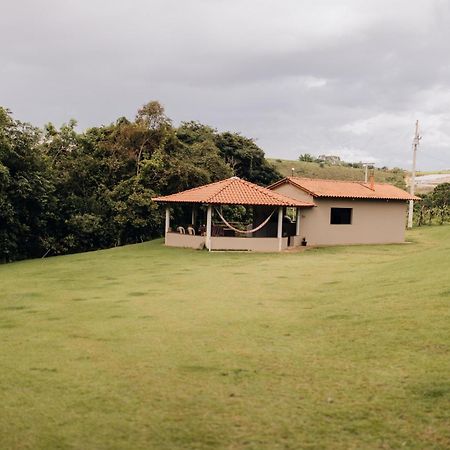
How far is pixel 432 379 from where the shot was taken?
5539 mm

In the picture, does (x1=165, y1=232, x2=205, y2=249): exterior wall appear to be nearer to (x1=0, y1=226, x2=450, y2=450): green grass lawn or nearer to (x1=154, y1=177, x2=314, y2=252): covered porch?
(x1=154, y1=177, x2=314, y2=252): covered porch

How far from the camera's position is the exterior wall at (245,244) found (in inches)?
945

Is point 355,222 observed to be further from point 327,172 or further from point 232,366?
point 327,172

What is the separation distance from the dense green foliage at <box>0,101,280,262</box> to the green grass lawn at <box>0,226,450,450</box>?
44.7ft

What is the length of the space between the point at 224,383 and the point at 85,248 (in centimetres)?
2471

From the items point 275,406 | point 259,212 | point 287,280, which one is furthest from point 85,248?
point 275,406

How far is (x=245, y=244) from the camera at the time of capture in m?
24.2

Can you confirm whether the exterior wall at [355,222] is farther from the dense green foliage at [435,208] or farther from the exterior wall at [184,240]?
the dense green foliage at [435,208]

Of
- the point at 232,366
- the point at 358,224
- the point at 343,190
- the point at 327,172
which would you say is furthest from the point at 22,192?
the point at 327,172

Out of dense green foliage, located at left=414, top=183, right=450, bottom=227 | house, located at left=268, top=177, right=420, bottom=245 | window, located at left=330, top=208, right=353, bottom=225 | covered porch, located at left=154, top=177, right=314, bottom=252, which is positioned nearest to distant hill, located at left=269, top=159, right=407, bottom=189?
dense green foliage, located at left=414, top=183, right=450, bottom=227

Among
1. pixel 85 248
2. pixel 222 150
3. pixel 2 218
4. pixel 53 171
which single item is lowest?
pixel 85 248

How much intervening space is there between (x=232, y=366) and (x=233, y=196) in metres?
18.3

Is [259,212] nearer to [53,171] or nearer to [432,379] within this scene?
[53,171]

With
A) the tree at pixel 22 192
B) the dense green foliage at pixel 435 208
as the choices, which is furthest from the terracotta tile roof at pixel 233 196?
the dense green foliage at pixel 435 208
